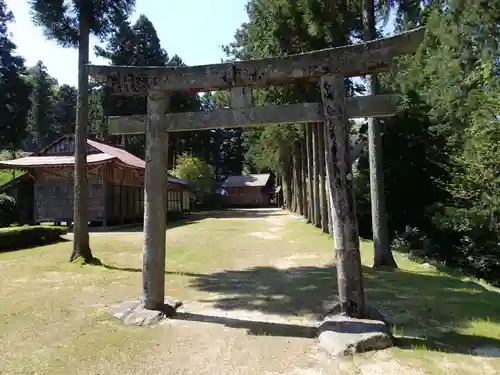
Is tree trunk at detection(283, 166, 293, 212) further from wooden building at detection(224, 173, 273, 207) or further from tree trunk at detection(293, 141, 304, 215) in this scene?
wooden building at detection(224, 173, 273, 207)

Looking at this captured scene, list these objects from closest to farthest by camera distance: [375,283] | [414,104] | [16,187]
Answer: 1. [375,283]
2. [414,104]
3. [16,187]

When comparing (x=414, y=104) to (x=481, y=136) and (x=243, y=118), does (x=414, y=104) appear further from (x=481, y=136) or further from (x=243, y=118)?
(x=243, y=118)

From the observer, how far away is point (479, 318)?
18.3 feet

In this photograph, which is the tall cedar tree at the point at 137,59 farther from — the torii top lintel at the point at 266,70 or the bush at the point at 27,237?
the torii top lintel at the point at 266,70

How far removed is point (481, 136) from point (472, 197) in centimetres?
328

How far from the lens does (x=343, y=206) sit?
528cm

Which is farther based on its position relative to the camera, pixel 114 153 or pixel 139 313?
pixel 114 153

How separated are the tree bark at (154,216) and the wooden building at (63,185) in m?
14.3

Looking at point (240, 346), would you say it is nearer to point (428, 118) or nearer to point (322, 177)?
point (322, 177)

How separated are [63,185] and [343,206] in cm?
2033

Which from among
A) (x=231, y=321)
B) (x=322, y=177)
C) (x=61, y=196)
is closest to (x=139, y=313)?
(x=231, y=321)

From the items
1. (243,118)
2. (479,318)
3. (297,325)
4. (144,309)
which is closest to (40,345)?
(144,309)

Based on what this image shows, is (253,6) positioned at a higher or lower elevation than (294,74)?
higher

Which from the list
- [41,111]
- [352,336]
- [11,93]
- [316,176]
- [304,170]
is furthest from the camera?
[41,111]
